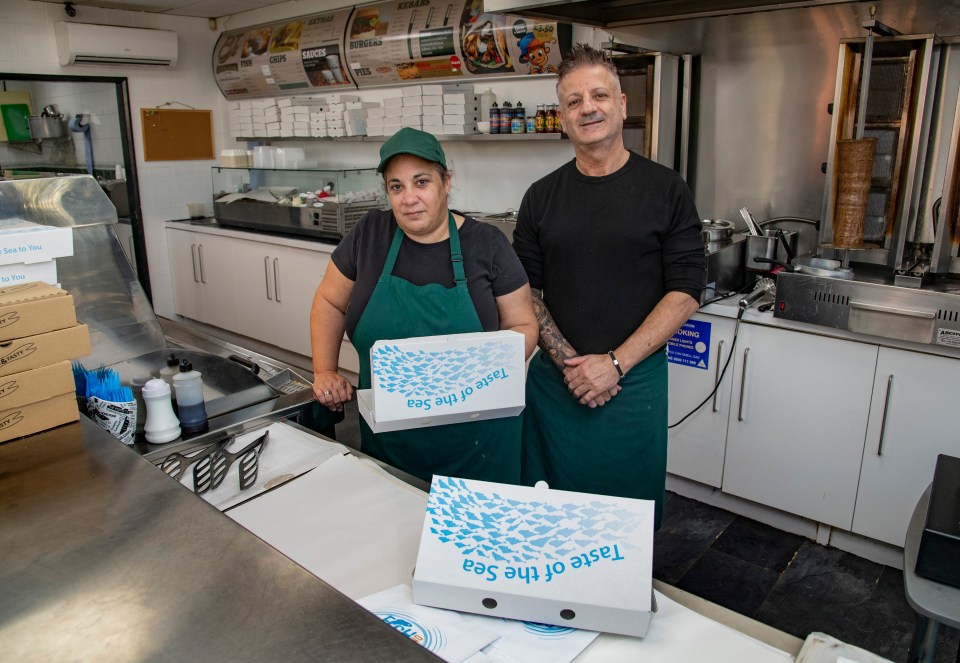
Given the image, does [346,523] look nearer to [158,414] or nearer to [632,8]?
[158,414]

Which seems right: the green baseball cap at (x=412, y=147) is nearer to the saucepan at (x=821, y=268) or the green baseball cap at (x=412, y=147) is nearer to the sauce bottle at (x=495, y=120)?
the saucepan at (x=821, y=268)

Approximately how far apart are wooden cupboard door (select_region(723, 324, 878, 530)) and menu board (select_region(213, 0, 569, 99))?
5.94ft

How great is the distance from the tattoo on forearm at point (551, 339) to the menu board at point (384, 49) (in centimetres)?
175

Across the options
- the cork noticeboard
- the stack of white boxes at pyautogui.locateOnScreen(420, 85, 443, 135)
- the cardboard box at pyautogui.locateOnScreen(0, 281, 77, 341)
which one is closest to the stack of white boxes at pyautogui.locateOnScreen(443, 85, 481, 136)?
the stack of white boxes at pyautogui.locateOnScreen(420, 85, 443, 135)

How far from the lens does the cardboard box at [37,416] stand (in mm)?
1165

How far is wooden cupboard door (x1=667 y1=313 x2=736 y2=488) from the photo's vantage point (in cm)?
286

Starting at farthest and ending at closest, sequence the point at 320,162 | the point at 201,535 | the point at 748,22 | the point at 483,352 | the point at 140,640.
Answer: the point at 320,162, the point at 748,22, the point at 483,352, the point at 201,535, the point at 140,640

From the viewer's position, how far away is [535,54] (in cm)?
370

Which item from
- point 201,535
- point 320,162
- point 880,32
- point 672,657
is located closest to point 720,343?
point 880,32

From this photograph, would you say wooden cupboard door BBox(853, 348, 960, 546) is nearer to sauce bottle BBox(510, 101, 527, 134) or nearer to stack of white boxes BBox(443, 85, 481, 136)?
sauce bottle BBox(510, 101, 527, 134)

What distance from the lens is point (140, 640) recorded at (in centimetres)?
64

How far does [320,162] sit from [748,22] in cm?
325

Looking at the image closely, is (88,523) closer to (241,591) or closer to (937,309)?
(241,591)

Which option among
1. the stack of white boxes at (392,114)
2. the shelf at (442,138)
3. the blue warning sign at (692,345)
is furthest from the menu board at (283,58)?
the blue warning sign at (692,345)
